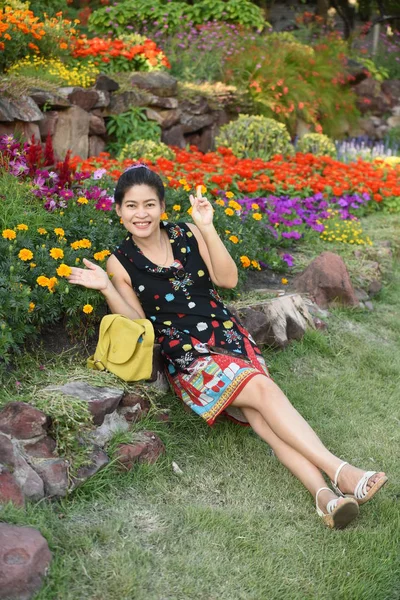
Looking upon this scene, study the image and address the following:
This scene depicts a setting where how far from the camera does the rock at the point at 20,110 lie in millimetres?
5859

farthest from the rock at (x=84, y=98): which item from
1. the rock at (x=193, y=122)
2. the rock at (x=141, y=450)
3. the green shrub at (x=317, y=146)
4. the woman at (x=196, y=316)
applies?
the rock at (x=141, y=450)

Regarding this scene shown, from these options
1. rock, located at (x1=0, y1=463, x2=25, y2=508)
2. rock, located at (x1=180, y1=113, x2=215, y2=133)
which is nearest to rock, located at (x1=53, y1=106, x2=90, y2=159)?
rock, located at (x1=180, y1=113, x2=215, y2=133)

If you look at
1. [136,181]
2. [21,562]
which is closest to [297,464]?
[21,562]

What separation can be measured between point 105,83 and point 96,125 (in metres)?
0.49

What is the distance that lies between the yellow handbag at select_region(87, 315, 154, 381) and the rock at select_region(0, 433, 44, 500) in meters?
0.63

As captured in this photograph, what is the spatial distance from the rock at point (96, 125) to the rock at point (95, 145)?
0.06 meters

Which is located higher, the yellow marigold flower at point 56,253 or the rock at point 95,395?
Answer: the yellow marigold flower at point 56,253

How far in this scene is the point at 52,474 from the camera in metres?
2.65

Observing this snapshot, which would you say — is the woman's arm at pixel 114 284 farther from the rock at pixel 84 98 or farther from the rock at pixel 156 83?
the rock at pixel 156 83

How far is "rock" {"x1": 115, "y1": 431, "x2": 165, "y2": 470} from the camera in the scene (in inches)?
116

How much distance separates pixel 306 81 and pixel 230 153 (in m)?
3.41

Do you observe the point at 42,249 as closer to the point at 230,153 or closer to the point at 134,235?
the point at 134,235

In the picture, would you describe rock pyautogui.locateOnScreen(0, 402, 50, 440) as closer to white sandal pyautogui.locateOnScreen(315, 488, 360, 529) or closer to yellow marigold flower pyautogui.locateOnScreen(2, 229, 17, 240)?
yellow marigold flower pyautogui.locateOnScreen(2, 229, 17, 240)

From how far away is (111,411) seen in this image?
2.97m
